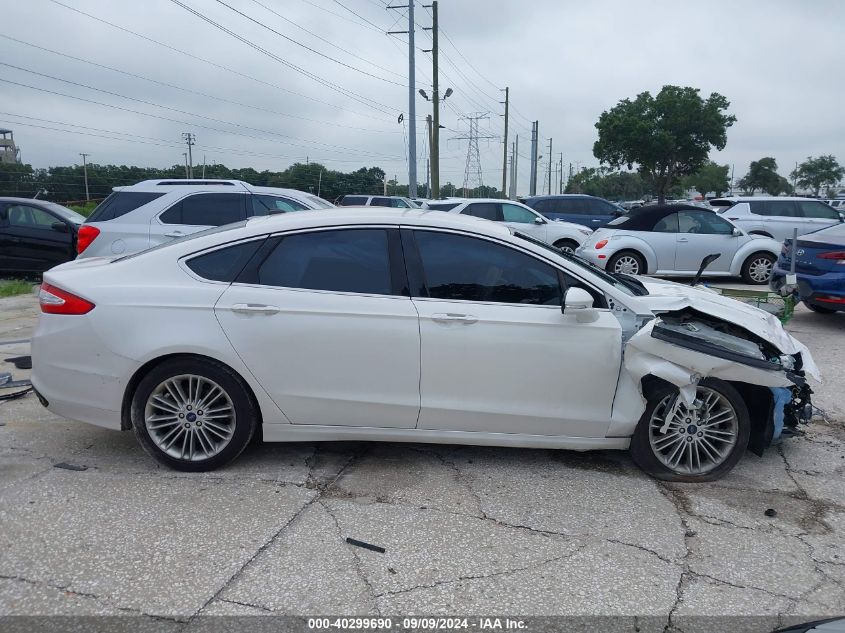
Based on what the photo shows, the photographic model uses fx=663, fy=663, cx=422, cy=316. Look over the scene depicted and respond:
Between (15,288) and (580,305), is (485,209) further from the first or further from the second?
(580,305)

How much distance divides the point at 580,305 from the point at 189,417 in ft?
7.97

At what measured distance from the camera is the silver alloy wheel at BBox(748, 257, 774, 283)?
12.8m

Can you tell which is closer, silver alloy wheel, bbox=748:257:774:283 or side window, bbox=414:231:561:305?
side window, bbox=414:231:561:305

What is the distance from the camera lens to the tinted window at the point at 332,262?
404cm

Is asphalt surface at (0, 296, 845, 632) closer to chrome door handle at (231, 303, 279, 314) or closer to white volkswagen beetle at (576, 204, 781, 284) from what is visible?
chrome door handle at (231, 303, 279, 314)

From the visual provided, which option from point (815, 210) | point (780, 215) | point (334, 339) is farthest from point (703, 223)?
point (334, 339)

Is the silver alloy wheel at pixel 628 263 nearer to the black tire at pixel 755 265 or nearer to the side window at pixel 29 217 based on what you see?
the black tire at pixel 755 265

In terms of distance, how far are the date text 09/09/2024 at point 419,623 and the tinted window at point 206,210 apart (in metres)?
7.27

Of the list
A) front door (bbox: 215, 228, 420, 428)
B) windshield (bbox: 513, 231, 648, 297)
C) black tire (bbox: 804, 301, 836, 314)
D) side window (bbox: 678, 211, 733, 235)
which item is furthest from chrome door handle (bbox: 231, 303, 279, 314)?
side window (bbox: 678, 211, 733, 235)

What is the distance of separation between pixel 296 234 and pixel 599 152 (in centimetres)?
3621

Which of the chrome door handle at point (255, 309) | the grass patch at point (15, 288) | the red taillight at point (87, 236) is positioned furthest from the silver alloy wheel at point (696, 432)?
the grass patch at point (15, 288)

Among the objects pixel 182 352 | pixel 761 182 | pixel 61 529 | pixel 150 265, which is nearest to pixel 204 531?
pixel 61 529

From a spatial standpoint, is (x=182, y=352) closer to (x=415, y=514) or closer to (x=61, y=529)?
(x=61, y=529)

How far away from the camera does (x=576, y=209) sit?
→ 1959 centimetres
